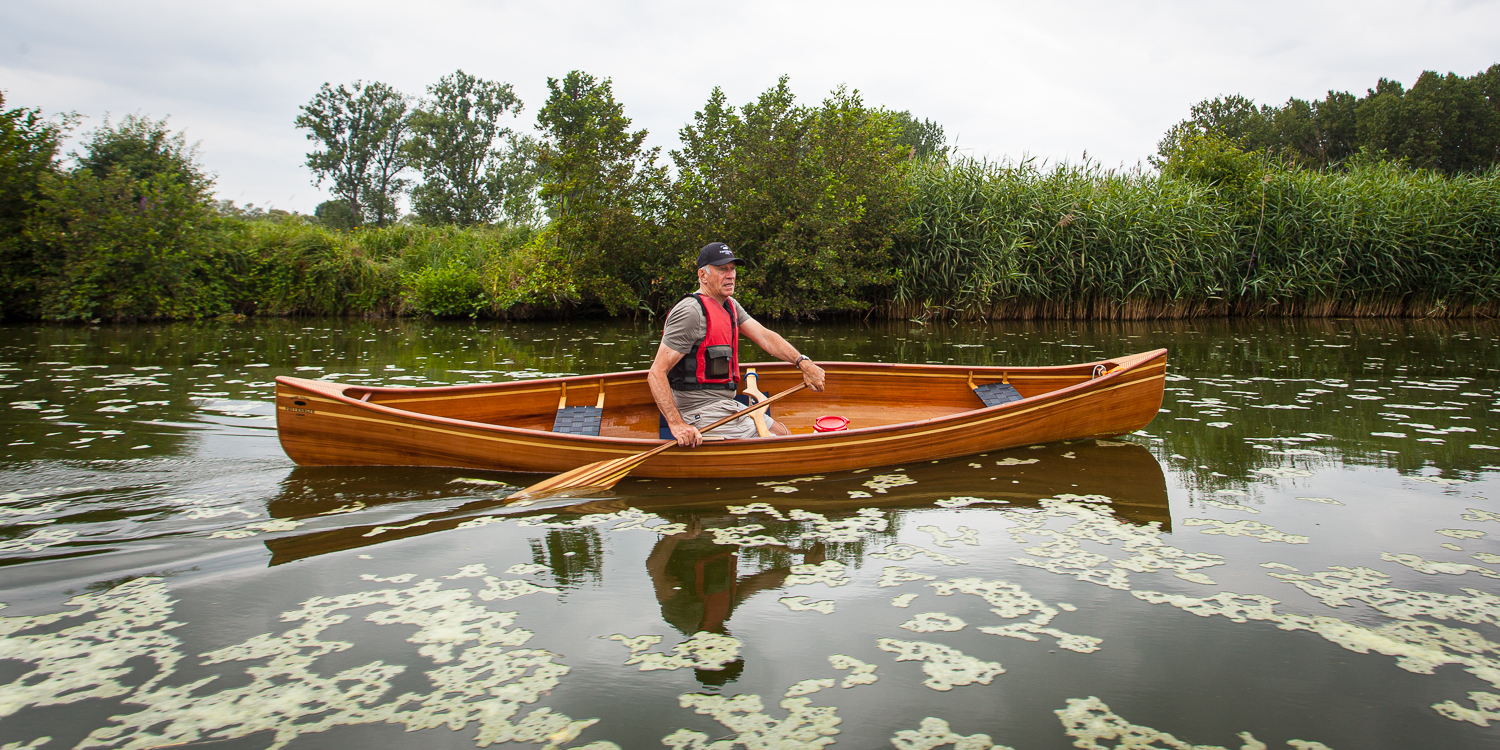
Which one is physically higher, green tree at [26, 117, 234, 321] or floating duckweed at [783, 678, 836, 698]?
green tree at [26, 117, 234, 321]

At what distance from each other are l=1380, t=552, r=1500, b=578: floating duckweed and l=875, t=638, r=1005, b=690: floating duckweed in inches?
83.2

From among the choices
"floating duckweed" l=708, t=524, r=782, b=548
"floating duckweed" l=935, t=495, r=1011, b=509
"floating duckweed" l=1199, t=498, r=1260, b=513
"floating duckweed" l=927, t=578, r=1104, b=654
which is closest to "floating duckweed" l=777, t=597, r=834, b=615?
"floating duckweed" l=927, t=578, r=1104, b=654

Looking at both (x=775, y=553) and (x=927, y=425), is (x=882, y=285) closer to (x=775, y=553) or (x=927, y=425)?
(x=927, y=425)

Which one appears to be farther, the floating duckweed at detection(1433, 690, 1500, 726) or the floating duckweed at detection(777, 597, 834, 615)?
the floating duckweed at detection(777, 597, 834, 615)

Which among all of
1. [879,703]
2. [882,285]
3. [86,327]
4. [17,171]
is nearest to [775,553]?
[879,703]

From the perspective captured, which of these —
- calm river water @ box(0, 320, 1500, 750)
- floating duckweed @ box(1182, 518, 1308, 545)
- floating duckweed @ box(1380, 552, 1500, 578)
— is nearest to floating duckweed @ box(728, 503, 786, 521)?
calm river water @ box(0, 320, 1500, 750)

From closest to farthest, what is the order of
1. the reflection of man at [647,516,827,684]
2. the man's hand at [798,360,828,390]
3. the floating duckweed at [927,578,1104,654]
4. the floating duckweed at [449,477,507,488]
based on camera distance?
the floating duckweed at [927,578,1104,654] → the reflection of man at [647,516,827,684] → the floating duckweed at [449,477,507,488] → the man's hand at [798,360,828,390]

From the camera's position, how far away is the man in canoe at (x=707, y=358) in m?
4.62

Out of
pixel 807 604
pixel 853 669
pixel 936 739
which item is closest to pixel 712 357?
pixel 807 604

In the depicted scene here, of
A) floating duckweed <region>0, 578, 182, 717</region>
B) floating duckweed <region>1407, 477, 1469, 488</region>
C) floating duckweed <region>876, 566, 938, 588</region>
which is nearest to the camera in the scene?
floating duckweed <region>0, 578, 182, 717</region>

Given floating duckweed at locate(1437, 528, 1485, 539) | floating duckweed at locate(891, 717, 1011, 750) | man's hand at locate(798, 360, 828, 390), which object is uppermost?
man's hand at locate(798, 360, 828, 390)

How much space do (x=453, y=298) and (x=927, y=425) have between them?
14.5 m

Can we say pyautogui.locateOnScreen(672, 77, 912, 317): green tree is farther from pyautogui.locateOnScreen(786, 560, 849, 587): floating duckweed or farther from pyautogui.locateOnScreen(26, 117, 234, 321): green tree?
pyautogui.locateOnScreen(786, 560, 849, 587): floating duckweed

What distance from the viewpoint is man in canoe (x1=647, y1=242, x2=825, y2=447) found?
15.2 feet
